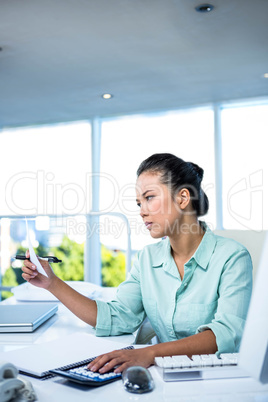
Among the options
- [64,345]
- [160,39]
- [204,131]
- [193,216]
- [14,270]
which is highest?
[160,39]

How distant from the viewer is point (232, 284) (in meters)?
1.29

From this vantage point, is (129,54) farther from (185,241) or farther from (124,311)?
(124,311)

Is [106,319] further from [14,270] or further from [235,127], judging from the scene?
[14,270]

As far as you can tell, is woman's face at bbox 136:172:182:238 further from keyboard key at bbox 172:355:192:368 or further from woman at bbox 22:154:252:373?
keyboard key at bbox 172:355:192:368

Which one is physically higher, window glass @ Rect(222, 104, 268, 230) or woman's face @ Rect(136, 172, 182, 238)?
window glass @ Rect(222, 104, 268, 230)

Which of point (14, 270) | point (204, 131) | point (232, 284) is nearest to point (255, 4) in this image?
point (232, 284)

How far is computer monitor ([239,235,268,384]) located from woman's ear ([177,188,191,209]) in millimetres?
805

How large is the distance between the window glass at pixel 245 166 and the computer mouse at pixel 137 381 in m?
4.02

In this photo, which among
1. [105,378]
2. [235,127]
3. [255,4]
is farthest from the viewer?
[235,127]

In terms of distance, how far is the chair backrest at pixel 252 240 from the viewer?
5.68 ft

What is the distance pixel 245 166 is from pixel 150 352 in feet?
13.0

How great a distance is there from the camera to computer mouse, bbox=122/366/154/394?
0.86 metres

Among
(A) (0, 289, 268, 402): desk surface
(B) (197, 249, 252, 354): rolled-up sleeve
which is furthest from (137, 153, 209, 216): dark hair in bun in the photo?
(A) (0, 289, 268, 402): desk surface

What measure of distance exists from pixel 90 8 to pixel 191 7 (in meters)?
0.62
